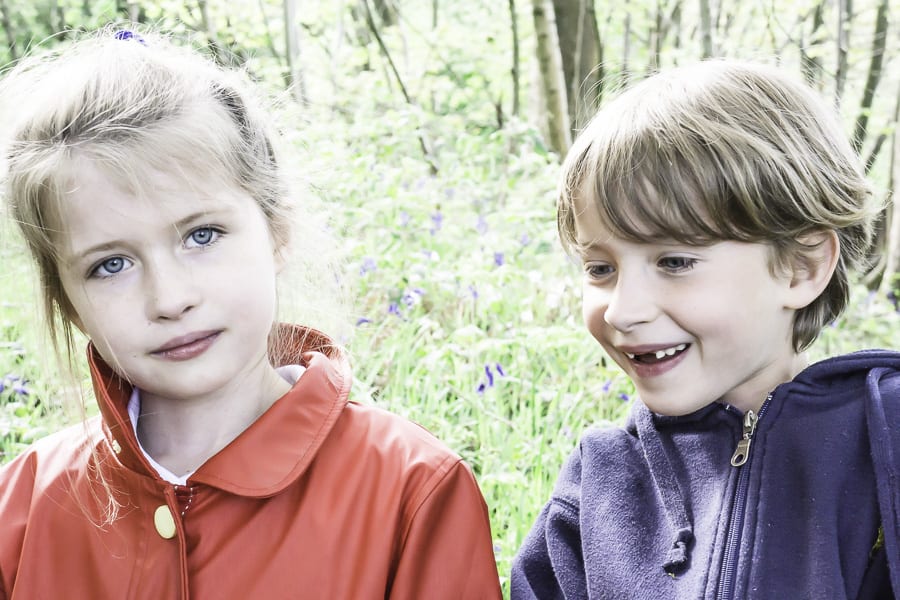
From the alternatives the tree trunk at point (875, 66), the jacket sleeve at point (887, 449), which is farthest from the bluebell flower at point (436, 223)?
the tree trunk at point (875, 66)

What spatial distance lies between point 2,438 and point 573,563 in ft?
6.23

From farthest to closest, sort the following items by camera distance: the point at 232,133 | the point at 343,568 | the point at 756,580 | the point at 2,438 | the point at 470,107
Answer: the point at 470,107
the point at 2,438
the point at 232,133
the point at 343,568
the point at 756,580

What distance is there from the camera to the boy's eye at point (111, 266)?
1.62 m

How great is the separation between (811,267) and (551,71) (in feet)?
16.9

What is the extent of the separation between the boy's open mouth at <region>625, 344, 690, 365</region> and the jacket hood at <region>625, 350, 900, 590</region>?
13 cm

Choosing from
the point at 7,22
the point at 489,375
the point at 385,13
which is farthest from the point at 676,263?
the point at 7,22

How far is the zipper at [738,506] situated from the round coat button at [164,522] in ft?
3.02

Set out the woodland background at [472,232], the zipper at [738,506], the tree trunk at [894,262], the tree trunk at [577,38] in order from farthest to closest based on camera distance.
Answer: the tree trunk at [577,38] < the tree trunk at [894,262] < the woodland background at [472,232] < the zipper at [738,506]

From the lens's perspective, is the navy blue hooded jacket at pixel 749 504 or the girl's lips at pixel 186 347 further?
the girl's lips at pixel 186 347

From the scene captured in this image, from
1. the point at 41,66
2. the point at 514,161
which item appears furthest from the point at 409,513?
the point at 514,161

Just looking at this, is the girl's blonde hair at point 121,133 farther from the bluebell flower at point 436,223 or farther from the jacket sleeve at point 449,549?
the bluebell flower at point 436,223

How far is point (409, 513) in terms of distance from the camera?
1664 mm

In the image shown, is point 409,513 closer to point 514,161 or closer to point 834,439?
point 834,439

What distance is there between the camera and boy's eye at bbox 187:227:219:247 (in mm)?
1639
